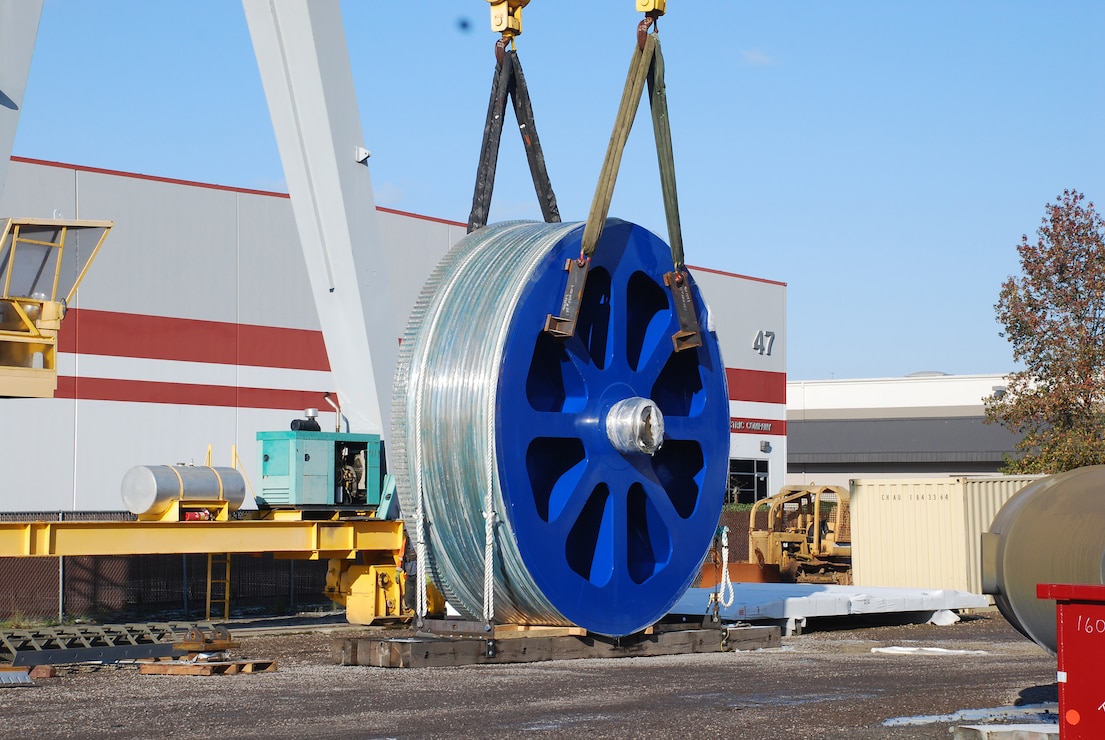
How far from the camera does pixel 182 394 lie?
2341 centimetres

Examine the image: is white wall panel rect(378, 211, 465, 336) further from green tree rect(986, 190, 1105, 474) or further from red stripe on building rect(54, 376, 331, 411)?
green tree rect(986, 190, 1105, 474)

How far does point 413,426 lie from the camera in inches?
490

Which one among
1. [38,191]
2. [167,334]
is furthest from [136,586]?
[38,191]

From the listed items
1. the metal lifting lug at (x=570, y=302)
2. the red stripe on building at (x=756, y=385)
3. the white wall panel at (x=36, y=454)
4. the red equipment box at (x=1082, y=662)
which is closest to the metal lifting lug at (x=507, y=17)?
the metal lifting lug at (x=570, y=302)

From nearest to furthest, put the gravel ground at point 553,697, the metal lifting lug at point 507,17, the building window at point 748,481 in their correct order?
the gravel ground at point 553,697 < the metal lifting lug at point 507,17 < the building window at point 748,481

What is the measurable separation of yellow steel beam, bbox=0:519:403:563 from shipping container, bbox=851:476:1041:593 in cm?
1038

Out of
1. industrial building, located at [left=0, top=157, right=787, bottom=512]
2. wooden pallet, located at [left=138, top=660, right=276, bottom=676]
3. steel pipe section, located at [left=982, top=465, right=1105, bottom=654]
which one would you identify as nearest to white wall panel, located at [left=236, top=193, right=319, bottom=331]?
industrial building, located at [left=0, top=157, right=787, bottom=512]

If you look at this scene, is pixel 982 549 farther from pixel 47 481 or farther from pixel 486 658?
pixel 47 481

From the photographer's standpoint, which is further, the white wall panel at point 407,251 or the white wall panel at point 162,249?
the white wall panel at point 407,251

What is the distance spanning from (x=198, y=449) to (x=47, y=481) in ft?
8.72

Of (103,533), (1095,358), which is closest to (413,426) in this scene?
(103,533)

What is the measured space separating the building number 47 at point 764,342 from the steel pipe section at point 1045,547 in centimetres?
2775

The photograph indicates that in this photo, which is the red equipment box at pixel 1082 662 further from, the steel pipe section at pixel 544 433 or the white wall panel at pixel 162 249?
the white wall panel at pixel 162 249

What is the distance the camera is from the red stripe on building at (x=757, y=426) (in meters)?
35.9
